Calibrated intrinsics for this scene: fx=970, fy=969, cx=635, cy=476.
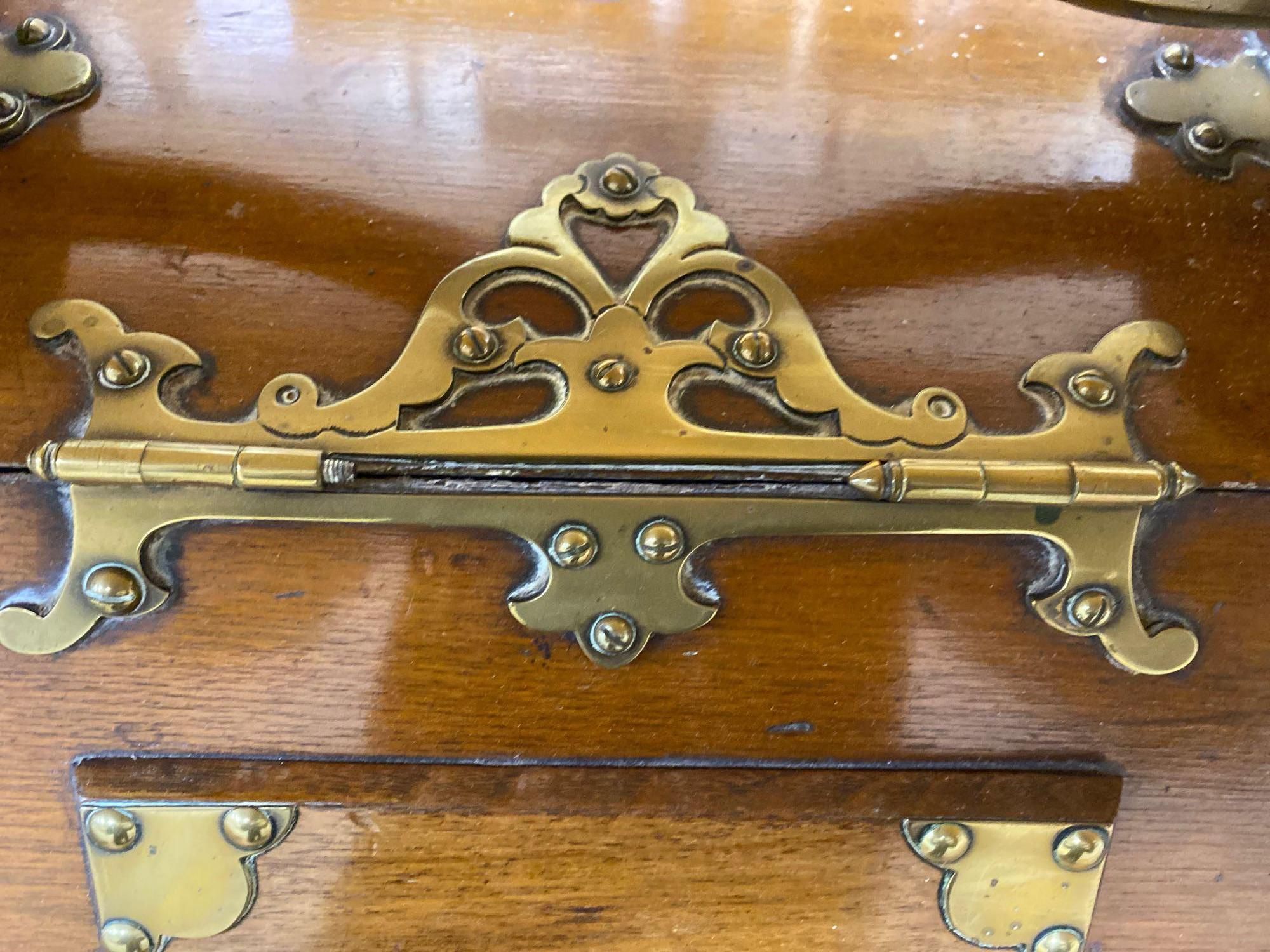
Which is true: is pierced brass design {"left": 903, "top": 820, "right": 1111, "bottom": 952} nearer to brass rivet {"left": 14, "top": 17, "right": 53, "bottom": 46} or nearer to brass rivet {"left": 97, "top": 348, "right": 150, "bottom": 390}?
brass rivet {"left": 97, "top": 348, "right": 150, "bottom": 390}

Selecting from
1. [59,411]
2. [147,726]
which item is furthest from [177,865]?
[59,411]

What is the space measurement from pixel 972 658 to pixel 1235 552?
0.17 m

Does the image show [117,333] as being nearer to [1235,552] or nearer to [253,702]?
[253,702]

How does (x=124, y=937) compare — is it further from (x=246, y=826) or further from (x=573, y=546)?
(x=573, y=546)

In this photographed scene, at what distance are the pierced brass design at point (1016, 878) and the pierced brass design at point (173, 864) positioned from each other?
413mm

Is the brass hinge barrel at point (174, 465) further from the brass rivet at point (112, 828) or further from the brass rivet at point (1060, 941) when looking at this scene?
the brass rivet at point (1060, 941)

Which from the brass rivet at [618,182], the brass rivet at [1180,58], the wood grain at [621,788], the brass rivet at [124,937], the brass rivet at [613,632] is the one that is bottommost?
the brass rivet at [124,937]

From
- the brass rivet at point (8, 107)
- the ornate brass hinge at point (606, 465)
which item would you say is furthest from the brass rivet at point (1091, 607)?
the brass rivet at point (8, 107)

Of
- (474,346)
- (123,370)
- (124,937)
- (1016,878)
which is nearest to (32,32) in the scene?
(123,370)

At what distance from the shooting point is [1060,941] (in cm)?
63

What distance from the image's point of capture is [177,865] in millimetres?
598

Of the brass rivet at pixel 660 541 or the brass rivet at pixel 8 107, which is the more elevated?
the brass rivet at pixel 8 107

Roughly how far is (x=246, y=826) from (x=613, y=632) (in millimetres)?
258

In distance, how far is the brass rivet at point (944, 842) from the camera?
0.61 m
